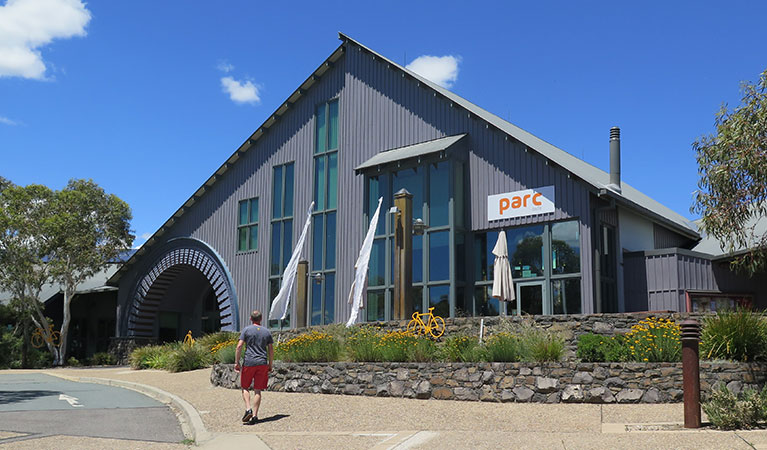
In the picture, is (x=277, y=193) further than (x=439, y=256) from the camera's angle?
Yes

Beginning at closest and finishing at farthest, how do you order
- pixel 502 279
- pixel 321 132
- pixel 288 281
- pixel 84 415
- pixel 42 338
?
pixel 84 415 < pixel 502 279 < pixel 288 281 < pixel 321 132 < pixel 42 338

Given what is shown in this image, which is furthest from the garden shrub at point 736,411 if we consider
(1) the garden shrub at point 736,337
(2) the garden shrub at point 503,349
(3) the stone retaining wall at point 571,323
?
(3) the stone retaining wall at point 571,323

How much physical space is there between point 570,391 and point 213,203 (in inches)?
879

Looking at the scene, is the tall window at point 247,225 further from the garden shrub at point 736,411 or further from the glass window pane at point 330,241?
the garden shrub at point 736,411

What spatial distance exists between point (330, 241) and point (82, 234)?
49.7ft

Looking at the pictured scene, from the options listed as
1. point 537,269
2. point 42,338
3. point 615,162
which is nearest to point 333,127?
point 537,269

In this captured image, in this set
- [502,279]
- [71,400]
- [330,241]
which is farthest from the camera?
[330,241]

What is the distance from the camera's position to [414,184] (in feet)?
76.4

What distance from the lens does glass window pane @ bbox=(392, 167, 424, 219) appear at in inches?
908

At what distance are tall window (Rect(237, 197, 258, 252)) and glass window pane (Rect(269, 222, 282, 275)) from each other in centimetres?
117

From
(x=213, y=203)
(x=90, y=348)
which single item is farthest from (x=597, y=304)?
(x=90, y=348)

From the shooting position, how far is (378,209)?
926 inches

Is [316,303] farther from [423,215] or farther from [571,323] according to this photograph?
[571,323]

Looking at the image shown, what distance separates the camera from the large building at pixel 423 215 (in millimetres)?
20766
